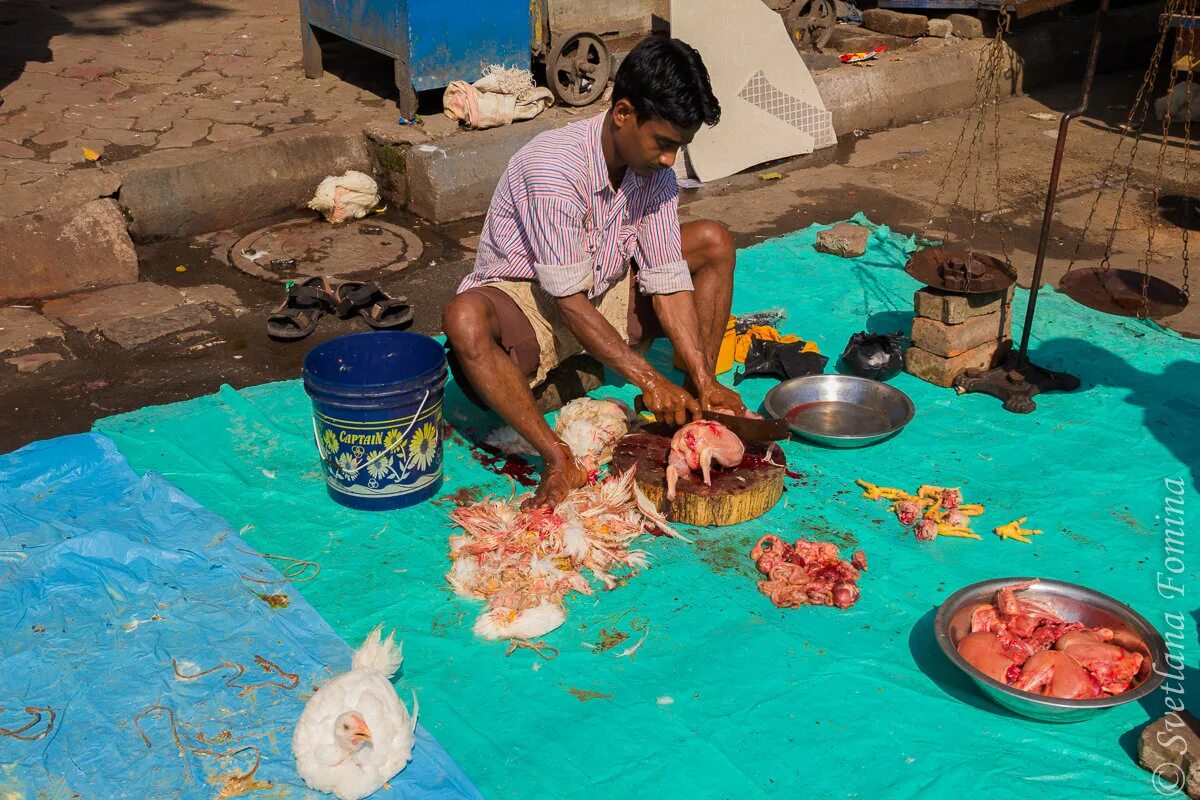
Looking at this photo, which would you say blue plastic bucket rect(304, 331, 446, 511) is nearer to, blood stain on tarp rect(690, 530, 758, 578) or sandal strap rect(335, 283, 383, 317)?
blood stain on tarp rect(690, 530, 758, 578)

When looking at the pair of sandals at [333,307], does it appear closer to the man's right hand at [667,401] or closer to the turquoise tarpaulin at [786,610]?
the turquoise tarpaulin at [786,610]

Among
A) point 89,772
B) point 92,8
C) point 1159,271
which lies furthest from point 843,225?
point 92,8

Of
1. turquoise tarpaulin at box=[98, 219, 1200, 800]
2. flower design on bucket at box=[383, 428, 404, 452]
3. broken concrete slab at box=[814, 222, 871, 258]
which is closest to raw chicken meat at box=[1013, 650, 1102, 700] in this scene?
turquoise tarpaulin at box=[98, 219, 1200, 800]

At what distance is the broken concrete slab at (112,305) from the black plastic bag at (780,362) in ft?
10.0

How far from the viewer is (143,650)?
315 cm

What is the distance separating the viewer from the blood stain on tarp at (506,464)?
4.12m

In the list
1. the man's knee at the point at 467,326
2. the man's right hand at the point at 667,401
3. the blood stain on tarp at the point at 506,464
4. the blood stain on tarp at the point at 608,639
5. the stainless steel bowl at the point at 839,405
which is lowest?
the blood stain on tarp at the point at 608,639

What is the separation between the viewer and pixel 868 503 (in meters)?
3.95

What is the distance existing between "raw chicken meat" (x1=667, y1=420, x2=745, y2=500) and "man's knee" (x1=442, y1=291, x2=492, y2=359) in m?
0.79

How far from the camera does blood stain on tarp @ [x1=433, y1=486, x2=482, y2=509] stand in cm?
393

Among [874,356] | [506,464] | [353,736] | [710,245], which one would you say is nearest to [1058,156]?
[874,356]

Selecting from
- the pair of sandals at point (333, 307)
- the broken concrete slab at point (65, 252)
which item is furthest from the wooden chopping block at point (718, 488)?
the broken concrete slab at point (65, 252)

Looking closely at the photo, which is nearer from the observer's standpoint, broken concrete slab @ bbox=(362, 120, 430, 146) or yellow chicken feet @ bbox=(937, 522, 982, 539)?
yellow chicken feet @ bbox=(937, 522, 982, 539)

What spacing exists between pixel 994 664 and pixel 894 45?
8.03 m
